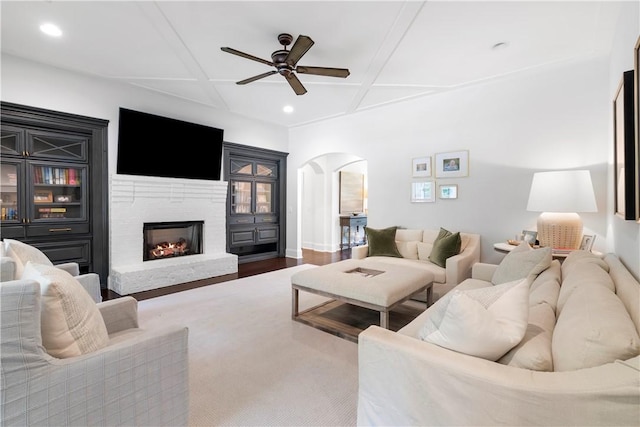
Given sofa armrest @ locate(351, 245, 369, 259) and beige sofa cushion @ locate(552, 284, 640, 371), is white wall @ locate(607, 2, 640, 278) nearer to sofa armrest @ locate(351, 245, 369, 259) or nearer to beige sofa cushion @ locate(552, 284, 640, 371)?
beige sofa cushion @ locate(552, 284, 640, 371)

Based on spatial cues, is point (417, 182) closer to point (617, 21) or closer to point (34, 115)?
point (617, 21)

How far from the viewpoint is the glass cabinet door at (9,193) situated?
11.7ft

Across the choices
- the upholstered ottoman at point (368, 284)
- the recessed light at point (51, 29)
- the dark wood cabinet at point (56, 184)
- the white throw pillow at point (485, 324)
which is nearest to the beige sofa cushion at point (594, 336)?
the white throw pillow at point (485, 324)

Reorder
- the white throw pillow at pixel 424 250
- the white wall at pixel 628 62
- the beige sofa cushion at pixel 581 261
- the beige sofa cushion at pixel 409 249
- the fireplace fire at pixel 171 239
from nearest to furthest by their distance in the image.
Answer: the white wall at pixel 628 62 < the beige sofa cushion at pixel 581 261 < the white throw pillow at pixel 424 250 < the beige sofa cushion at pixel 409 249 < the fireplace fire at pixel 171 239

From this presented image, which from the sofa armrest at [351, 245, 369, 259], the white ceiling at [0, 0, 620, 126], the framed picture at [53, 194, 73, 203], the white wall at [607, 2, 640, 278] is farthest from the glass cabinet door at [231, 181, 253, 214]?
the white wall at [607, 2, 640, 278]

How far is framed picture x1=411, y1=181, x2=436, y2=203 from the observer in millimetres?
4699

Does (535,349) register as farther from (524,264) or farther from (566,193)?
(566,193)

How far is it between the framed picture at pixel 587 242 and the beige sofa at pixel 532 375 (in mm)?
2054

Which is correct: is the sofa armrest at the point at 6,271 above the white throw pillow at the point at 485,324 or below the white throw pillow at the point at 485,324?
above

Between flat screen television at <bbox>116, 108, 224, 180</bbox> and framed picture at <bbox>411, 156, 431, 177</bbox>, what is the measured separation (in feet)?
11.1

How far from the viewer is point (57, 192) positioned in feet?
13.1

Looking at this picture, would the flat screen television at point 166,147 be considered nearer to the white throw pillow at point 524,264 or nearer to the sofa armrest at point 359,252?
the sofa armrest at point 359,252

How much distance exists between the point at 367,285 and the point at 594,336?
1758 mm

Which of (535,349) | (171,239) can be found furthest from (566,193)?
(171,239)
